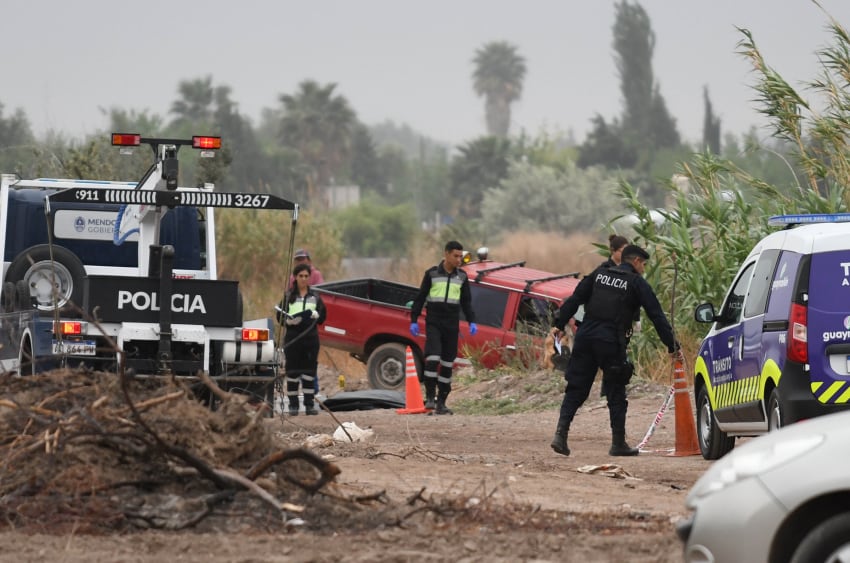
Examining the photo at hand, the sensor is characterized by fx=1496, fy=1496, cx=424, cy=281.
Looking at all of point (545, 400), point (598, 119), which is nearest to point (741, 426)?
point (545, 400)

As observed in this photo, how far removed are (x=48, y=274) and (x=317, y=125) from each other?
98.9m

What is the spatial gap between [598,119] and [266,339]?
332ft

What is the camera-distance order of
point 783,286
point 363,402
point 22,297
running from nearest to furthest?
point 783,286, point 22,297, point 363,402

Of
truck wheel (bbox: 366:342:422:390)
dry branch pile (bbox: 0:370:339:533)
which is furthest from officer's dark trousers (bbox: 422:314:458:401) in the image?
dry branch pile (bbox: 0:370:339:533)

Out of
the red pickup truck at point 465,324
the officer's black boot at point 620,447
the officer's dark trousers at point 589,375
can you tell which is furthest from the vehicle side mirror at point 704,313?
the red pickup truck at point 465,324

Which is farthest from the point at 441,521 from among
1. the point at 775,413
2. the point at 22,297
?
the point at 22,297

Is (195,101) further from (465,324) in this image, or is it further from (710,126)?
(465,324)

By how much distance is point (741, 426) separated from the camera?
11.4m

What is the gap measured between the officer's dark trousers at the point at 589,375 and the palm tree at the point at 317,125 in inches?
3865

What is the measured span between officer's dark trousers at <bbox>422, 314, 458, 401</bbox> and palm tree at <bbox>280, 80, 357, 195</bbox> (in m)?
93.1

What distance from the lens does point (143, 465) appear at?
8008mm

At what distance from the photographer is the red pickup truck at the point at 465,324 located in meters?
21.4

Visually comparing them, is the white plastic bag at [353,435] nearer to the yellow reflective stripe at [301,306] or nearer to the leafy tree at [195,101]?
the yellow reflective stripe at [301,306]

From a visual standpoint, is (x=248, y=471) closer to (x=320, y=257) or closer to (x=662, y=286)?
(x=662, y=286)
